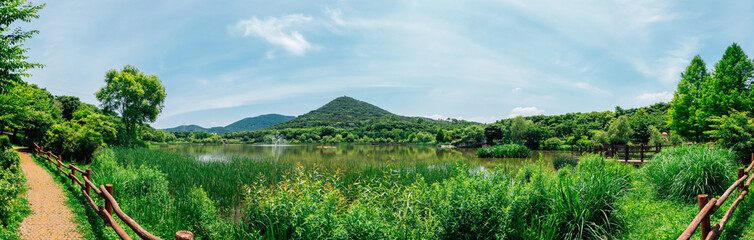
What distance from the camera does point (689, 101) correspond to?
2473cm

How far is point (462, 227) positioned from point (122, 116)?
36.0 meters

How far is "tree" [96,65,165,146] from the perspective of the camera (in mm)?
29688

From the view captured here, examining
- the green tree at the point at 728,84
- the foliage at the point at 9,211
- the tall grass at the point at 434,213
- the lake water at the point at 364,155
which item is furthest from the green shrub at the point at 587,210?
the green tree at the point at 728,84

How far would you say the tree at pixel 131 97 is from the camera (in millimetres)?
29688

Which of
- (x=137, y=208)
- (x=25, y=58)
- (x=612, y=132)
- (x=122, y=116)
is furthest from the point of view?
(x=612, y=132)

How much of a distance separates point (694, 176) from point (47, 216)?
44.9ft

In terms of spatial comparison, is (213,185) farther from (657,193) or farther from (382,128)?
(382,128)

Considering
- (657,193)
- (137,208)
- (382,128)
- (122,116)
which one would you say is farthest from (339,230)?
(382,128)

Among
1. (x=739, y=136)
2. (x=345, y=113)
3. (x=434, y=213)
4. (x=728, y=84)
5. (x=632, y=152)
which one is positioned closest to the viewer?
(x=434, y=213)

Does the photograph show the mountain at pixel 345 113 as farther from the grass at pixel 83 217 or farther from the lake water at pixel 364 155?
the grass at pixel 83 217

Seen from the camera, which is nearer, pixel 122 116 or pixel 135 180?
pixel 135 180

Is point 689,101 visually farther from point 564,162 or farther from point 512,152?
point 564,162

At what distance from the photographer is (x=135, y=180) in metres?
8.98

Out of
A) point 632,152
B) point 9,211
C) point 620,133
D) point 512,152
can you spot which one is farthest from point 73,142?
point 620,133
